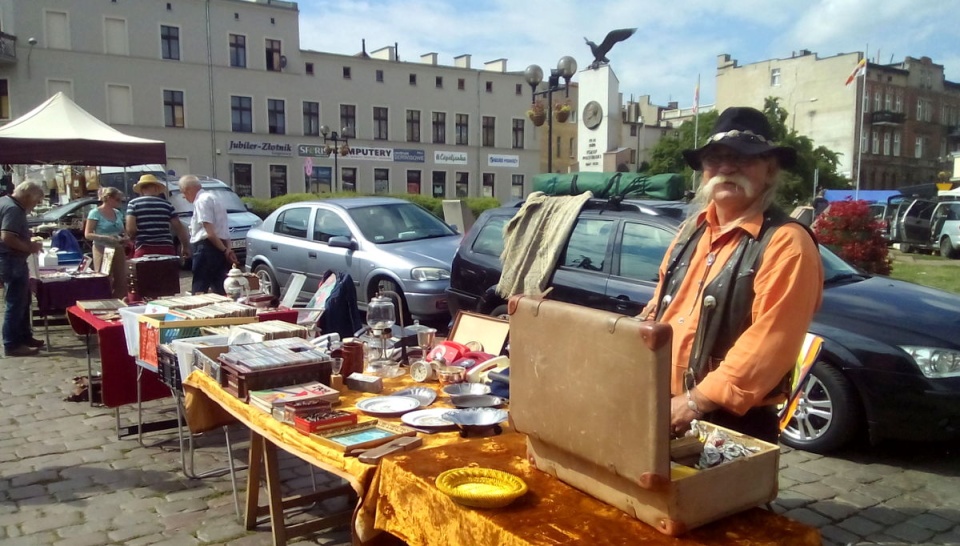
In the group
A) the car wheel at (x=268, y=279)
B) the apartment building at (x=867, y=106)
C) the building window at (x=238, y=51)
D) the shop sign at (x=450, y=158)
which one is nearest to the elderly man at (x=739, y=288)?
the car wheel at (x=268, y=279)

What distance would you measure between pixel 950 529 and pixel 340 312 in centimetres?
359

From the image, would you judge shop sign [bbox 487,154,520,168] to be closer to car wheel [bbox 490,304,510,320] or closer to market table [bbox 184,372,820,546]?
car wheel [bbox 490,304,510,320]

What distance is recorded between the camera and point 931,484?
166 inches

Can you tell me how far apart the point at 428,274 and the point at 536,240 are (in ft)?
7.79

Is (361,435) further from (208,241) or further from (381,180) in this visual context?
(381,180)

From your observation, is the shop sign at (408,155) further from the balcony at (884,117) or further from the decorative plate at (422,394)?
the decorative plate at (422,394)

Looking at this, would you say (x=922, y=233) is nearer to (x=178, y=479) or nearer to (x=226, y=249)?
(x=226, y=249)

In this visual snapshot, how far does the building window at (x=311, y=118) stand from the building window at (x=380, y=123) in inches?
144

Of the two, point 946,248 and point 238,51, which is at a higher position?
point 238,51

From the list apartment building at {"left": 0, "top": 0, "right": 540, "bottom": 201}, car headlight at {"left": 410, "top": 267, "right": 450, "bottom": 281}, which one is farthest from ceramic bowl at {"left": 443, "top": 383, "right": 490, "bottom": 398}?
apartment building at {"left": 0, "top": 0, "right": 540, "bottom": 201}

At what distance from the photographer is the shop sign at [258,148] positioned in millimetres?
38812

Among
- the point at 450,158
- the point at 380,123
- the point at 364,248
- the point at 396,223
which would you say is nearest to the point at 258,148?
the point at 380,123

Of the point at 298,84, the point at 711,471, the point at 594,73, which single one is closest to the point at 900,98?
the point at 298,84

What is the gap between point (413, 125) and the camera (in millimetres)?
45375
